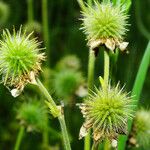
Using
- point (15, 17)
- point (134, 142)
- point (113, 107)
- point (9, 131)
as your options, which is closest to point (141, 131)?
point (134, 142)

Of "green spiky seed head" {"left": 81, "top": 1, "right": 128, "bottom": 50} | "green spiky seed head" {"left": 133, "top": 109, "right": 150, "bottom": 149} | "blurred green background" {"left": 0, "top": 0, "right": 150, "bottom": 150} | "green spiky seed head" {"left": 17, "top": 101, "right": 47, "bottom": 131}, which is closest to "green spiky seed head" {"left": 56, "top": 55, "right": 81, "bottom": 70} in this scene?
"blurred green background" {"left": 0, "top": 0, "right": 150, "bottom": 150}

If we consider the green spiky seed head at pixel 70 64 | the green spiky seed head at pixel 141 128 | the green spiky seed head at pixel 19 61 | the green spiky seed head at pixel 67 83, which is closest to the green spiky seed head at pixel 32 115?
Answer: the green spiky seed head at pixel 67 83

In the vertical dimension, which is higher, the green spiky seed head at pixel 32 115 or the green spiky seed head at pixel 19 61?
the green spiky seed head at pixel 19 61

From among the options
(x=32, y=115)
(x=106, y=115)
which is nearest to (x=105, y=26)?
(x=106, y=115)

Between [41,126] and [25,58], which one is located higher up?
[25,58]

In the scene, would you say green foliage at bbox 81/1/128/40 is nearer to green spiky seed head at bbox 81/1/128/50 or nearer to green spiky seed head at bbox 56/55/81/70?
green spiky seed head at bbox 81/1/128/50

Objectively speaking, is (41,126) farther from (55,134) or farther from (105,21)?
(105,21)

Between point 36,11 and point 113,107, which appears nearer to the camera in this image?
point 113,107

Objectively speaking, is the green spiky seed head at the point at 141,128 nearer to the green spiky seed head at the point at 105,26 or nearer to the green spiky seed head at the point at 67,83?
the green spiky seed head at the point at 105,26

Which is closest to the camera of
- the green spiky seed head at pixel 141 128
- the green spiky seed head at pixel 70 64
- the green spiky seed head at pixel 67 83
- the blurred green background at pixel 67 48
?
the green spiky seed head at pixel 141 128
